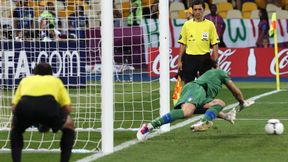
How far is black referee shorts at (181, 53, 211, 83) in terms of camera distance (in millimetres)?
14180

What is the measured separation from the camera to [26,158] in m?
11.1

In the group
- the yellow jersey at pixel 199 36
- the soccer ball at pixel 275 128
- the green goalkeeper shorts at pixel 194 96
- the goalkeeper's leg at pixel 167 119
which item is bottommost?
the soccer ball at pixel 275 128

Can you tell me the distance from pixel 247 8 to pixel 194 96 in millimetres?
20243

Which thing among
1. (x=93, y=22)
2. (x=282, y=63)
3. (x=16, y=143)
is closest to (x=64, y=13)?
(x=93, y=22)

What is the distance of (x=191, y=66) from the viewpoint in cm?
1424

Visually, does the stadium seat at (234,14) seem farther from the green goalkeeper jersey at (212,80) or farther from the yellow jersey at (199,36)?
the green goalkeeper jersey at (212,80)

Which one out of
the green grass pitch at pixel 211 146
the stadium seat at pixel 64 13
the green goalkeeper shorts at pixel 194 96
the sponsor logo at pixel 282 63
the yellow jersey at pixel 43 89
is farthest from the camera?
the sponsor logo at pixel 282 63

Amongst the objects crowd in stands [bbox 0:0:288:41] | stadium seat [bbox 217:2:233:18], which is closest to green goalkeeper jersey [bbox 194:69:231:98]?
crowd in stands [bbox 0:0:288:41]

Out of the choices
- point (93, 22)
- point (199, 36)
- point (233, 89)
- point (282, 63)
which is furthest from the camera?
point (282, 63)

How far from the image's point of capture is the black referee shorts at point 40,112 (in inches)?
344

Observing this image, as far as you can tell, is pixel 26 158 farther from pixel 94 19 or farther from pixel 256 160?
pixel 94 19

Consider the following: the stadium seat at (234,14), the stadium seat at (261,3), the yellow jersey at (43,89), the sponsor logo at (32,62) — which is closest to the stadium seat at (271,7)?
the stadium seat at (261,3)

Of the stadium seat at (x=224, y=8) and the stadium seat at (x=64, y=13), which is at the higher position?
the stadium seat at (x=224, y=8)

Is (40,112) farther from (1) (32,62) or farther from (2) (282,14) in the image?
(2) (282,14)
